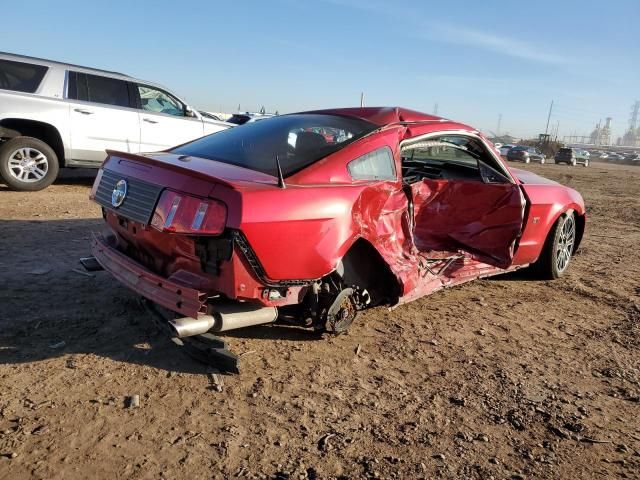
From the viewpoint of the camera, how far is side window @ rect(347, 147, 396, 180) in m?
3.35

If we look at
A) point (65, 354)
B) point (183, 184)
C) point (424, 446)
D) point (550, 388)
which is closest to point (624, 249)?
point (550, 388)

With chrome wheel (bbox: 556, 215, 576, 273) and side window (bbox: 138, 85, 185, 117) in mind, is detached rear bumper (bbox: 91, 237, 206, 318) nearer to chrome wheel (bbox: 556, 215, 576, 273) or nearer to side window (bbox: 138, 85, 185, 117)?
chrome wheel (bbox: 556, 215, 576, 273)

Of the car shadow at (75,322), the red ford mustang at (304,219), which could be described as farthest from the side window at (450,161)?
the car shadow at (75,322)

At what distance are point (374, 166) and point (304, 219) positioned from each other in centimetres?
82

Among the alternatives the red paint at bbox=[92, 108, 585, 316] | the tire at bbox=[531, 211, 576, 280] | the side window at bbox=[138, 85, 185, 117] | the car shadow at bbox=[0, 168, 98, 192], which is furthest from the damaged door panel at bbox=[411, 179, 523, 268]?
the car shadow at bbox=[0, 168, 98, 192]

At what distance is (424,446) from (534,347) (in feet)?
5.31

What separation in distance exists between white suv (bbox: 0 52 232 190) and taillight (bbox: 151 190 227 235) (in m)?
5.90

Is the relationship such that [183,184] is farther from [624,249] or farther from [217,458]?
[624,249]

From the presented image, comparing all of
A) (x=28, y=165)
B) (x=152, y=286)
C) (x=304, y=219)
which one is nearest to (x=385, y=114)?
(x=304, y=219)

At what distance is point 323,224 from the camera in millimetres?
2996

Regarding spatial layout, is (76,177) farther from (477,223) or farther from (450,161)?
(477,223)

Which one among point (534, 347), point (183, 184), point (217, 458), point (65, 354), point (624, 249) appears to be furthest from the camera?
point (624, 249)

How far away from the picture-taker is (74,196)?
802 centimetres

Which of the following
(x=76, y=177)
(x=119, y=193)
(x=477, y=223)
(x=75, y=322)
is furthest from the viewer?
(x=76, y=177)
